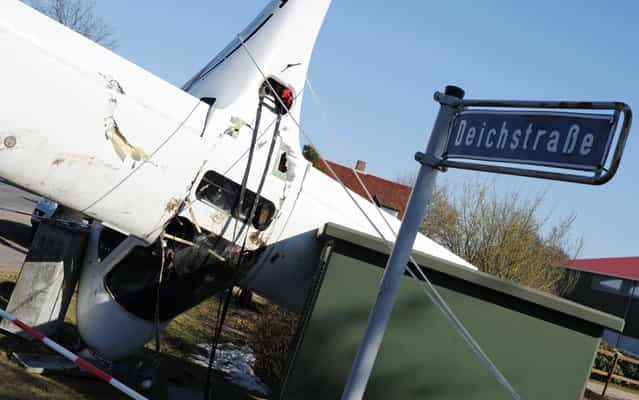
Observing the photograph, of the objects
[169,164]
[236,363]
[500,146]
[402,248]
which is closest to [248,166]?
[169,164]

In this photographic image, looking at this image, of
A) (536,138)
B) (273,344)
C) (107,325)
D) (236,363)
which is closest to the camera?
(536,138)

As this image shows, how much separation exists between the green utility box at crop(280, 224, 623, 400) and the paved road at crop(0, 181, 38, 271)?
17.3 ft

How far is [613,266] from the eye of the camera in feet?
132

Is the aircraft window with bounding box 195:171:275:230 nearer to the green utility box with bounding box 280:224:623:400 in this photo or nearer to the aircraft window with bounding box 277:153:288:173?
the aircraft window with bounding box 277:153:288:173

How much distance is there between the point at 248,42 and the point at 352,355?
337 cm

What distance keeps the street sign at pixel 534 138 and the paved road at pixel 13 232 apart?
7404mm

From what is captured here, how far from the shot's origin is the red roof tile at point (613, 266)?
38.0 m

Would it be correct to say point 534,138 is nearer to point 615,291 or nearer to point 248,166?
point 248,166

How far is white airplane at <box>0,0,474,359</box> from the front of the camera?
4.62 metres

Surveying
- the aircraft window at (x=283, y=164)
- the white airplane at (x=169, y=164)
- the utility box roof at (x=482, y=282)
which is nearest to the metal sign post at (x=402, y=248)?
the utility box roof at (x=482, y=282)

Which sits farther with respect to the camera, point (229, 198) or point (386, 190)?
point (386, 190)

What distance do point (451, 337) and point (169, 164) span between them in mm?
2893

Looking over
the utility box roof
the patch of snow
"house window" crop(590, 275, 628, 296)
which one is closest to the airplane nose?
the utility box roof

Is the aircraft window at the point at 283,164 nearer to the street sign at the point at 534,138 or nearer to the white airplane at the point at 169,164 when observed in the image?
the white airplane at the point at 169,164
